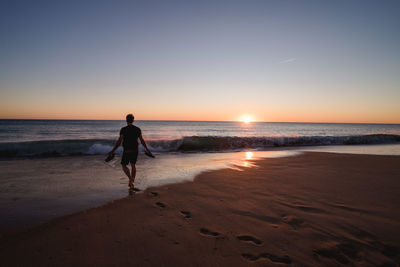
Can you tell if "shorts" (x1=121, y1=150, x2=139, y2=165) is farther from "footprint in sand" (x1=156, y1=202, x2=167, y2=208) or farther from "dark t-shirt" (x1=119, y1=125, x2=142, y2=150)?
"footprint in sand" (x1=156, y1=202, x2=167, y2=208)

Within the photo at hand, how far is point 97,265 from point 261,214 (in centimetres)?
281

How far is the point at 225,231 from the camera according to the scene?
10.9 feet

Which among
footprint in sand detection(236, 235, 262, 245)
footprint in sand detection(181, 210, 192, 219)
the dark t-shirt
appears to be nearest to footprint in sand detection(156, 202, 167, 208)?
footprint in sand detection(181, 210, 192, 219)

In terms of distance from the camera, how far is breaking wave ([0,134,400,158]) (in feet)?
46.6

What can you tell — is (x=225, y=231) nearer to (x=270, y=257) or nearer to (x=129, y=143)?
(x=270, y=257)

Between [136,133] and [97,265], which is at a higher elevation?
[136,133]

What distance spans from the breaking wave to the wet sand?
11.8 metres

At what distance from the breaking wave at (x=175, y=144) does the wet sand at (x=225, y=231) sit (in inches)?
464

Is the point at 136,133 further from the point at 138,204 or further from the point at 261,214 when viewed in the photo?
the point at 261,214

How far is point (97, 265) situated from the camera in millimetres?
2475

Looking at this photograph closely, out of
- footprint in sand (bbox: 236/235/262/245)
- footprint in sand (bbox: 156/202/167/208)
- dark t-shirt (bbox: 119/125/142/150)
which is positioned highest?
dark t-shirt (bbox: 119/125/142/150)

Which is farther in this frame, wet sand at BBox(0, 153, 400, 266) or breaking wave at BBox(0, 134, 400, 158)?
breaking wave at BBox(0, 134, 400, 158)

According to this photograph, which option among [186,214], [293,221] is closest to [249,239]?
[293,221]

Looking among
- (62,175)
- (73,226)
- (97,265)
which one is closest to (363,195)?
(97,265)
